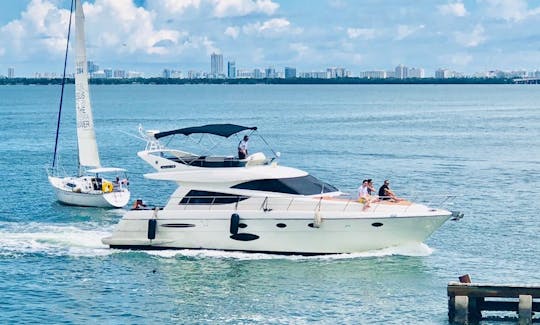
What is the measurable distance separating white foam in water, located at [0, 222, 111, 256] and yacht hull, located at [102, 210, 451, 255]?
2.29 m

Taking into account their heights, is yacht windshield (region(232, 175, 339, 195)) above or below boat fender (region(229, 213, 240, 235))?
above

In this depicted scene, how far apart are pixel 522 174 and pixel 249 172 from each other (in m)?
33.0

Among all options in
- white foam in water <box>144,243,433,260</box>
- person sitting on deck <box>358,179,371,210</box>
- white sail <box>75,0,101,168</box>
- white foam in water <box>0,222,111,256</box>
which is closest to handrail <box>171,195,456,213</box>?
person sitting on deck <box>358,179,371,210</box>

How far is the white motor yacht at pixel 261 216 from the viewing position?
3684 centimetres

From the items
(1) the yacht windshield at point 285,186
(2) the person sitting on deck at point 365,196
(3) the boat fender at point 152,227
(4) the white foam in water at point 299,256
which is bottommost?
(4) the white foam in water at point 299,256

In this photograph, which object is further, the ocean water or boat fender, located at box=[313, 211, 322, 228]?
boat fender, located at box=[313, 211, 322, 228]

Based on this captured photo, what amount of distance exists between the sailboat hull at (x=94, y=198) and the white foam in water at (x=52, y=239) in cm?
530

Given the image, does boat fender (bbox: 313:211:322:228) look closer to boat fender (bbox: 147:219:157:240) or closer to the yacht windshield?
the yacht windshield

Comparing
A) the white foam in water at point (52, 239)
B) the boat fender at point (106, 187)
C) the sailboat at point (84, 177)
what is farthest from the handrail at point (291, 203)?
the boat fender at point (106, 187)

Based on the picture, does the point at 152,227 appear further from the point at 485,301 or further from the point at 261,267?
the point at 485,301

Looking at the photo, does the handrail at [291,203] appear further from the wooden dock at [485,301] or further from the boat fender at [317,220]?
the wooden dock at [485,301]

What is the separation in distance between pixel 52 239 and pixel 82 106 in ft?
55.8

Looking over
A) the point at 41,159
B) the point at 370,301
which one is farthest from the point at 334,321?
the point at 41,159

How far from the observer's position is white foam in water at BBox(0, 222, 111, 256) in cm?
3962
